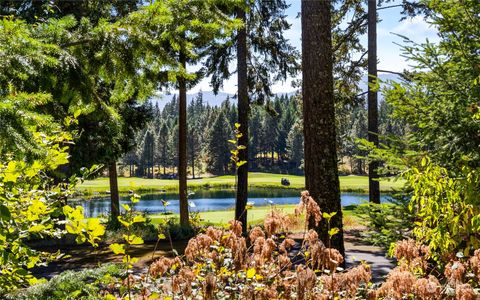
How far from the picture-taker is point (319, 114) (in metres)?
6.03

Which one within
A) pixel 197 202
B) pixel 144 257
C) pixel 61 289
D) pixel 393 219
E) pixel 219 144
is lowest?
pixel 197 202

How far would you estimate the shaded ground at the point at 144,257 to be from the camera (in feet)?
31.6

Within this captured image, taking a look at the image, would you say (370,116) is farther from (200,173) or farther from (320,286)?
(200,173)

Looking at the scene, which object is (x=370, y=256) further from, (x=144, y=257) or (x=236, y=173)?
(x=236, y=173)

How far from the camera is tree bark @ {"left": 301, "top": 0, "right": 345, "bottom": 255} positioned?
5883 millimetres

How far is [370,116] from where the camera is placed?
14.5 metres

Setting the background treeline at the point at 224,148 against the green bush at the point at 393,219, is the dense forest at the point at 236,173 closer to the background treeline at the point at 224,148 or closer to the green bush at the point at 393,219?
the green bush at the point at 393,219

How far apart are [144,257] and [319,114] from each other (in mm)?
7065

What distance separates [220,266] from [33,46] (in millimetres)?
2047

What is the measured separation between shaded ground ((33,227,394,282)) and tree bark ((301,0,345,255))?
3.40 metres

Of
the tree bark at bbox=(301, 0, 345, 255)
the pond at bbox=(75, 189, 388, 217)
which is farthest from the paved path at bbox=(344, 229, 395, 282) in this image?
the pond at bbox=(75, 189, 388, 217)

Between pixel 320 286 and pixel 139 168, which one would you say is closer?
pixel 320 286

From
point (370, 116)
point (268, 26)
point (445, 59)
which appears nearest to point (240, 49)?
point (268, 26)

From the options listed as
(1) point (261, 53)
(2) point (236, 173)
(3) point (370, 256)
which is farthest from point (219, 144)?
(2) point (236, 173)
